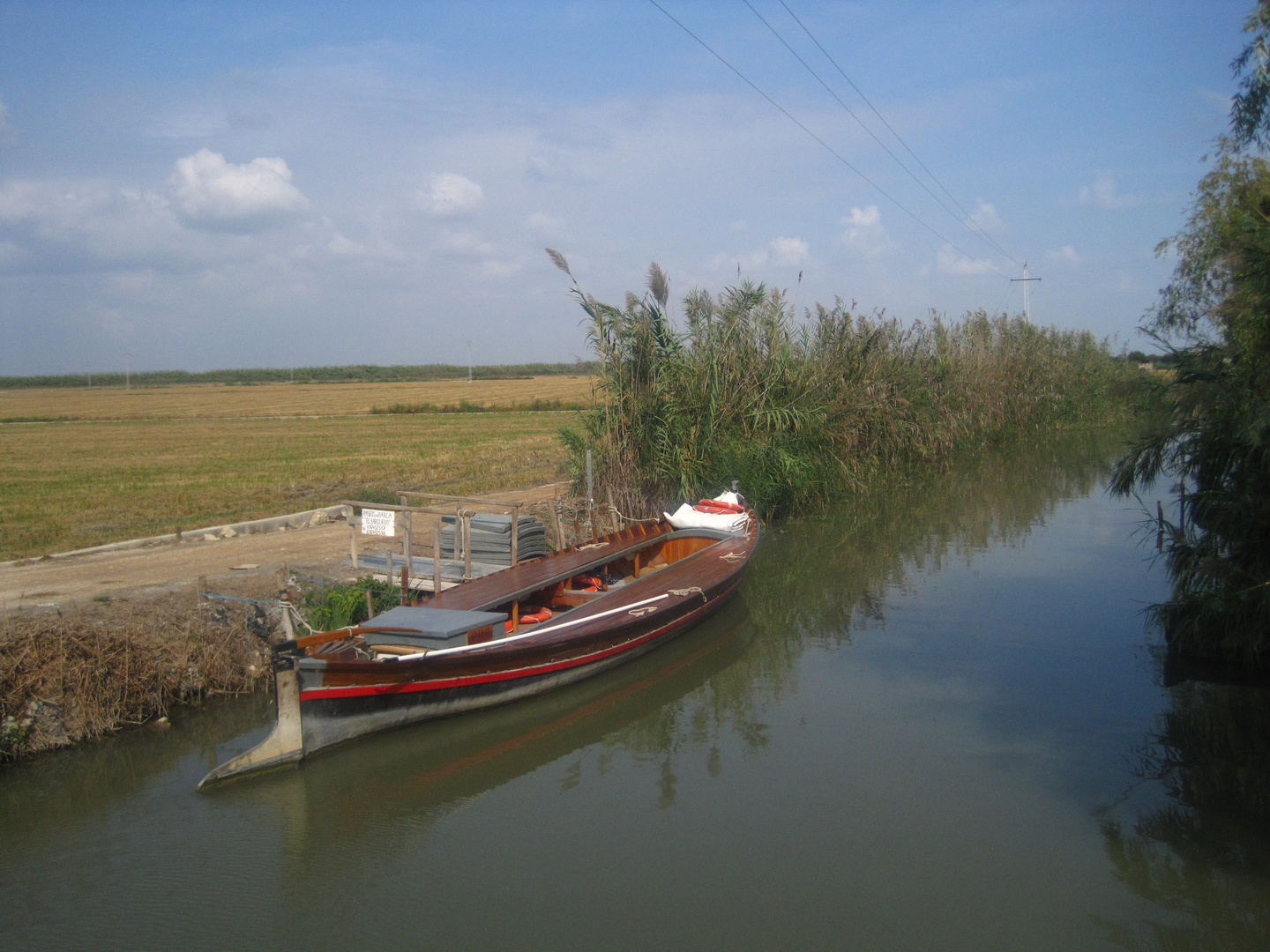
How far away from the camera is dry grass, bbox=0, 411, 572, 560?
14961 millimetres

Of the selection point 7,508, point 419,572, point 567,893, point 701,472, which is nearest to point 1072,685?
point 567,893

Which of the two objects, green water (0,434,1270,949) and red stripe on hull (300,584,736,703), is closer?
green water (0,434,1270,949)

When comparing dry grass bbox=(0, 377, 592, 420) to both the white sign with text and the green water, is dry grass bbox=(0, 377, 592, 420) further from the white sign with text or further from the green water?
the green water

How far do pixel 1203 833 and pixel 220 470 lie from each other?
74.3ft

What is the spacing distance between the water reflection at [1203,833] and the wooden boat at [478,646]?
4327 millimetres

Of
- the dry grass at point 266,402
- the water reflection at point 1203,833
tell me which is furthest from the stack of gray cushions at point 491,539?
the dry grass at point 266,402

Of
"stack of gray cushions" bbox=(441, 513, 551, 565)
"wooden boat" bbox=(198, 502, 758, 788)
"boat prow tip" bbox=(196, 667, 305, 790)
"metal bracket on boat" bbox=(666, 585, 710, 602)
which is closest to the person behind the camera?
"boat prow tip" bbox=(196, 667, 305, 790)

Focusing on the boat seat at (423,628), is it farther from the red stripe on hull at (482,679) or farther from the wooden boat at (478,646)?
the red stripe on hull at (482,679)

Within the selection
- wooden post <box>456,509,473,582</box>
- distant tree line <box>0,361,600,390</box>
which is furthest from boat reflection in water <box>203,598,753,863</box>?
distant tree line <box>0,361,600,390</box>

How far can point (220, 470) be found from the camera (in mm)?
23219

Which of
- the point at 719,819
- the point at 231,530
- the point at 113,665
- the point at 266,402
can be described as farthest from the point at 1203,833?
the point at 266,402

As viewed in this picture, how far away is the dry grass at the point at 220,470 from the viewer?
49.1ft

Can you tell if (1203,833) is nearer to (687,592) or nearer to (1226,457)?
(1226,457)

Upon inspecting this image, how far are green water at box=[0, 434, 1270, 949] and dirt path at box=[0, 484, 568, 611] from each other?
2432 millimetres
